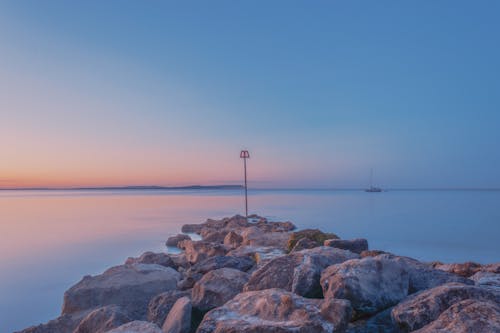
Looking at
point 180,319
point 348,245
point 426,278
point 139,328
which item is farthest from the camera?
point 348,245

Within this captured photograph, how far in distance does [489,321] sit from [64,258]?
15.0 metres

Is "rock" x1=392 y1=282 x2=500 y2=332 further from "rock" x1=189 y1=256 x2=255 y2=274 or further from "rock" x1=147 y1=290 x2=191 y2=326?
"rock" x1=189 y1=256 x2=255 y2=274

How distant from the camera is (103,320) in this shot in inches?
178

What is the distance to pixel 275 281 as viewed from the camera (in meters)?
4.31

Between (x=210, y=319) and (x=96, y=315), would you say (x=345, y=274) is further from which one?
(x=96, y=315)

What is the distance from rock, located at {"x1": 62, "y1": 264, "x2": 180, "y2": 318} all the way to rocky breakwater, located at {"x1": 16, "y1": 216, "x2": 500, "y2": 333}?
0.06 feet

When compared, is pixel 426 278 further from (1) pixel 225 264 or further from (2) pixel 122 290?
(2) pixel 122 290

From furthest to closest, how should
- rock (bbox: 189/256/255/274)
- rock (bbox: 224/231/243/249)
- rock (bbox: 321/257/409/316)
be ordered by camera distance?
rock (bbox: 224/231/243/249) < rock (bbox: 189/256/255/274) < rock (bbox: 321/257/409/316)

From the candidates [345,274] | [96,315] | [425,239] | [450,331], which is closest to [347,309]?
[345,274]

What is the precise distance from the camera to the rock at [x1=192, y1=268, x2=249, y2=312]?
176 inches

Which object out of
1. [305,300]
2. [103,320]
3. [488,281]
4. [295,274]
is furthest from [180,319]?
[488,281]

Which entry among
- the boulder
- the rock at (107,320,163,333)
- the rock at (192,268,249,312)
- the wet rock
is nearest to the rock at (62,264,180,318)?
the boulder

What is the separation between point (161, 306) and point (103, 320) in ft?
2.42

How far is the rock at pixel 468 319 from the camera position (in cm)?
263
